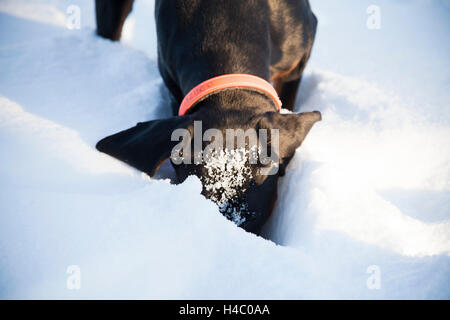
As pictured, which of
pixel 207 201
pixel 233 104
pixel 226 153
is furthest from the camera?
pixel 233 104

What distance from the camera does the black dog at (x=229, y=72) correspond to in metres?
1.09

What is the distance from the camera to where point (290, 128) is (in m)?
1.17

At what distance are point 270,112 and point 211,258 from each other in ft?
1.89

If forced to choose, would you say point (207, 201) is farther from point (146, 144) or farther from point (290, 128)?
point (290, 128)

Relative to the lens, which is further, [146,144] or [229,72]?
[229,72]

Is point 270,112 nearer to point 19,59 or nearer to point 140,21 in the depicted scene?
point 19,59

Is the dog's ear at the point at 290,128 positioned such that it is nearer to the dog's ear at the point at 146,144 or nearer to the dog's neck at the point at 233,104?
the dog's neck at the point at 233,104

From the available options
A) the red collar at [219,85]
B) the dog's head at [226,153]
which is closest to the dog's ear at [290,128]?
the dog's head at [226,153]

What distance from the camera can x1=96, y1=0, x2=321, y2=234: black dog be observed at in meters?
1.09

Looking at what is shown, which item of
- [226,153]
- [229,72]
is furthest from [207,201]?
[229,72]

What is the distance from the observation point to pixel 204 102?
1.18 m

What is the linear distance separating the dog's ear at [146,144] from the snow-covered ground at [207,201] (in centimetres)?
4

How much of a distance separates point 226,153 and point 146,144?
0.27 metres

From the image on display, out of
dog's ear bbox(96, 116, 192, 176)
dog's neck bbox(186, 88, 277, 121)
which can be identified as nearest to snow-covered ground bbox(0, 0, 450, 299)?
dog's ear bbox(96, 116, 192, 176)
